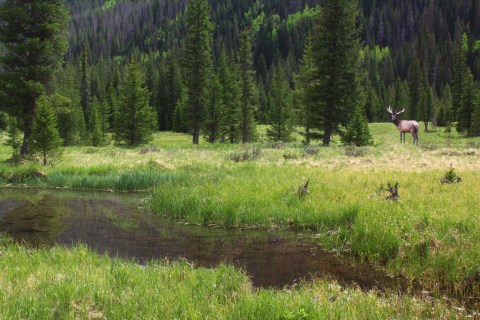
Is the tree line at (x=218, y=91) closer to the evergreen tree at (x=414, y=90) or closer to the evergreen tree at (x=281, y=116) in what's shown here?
the evergreen tree at (x=281, y=116)

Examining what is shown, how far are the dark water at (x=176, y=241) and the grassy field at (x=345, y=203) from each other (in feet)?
2.31

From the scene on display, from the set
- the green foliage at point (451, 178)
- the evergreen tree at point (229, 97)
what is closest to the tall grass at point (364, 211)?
the green foliage at point (451, 178)

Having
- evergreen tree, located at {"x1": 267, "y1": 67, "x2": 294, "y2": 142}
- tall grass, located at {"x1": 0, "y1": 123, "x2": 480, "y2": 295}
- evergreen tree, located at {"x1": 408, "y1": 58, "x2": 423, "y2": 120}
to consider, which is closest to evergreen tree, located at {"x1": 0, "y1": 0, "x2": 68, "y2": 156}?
tall grass, located at {"x1": 0, "y1": 123, "x2": 480, "y2": 295}

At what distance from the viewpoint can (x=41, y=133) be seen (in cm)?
2539

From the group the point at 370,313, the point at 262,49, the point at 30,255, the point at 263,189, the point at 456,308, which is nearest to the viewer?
the point at 370,313

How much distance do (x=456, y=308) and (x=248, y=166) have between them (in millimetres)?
15881

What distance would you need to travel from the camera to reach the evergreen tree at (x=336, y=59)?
3447 centimetres

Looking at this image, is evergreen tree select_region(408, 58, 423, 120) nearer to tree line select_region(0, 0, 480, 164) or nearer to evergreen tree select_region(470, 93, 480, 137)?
tree line select_region(0, 0, 480, 164)

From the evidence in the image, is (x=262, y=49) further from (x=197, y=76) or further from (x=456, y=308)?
(x=456, y=308)

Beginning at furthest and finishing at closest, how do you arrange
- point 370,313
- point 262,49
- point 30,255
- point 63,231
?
point 262,49 < point 63,231 < point 30,255 < point 370,313

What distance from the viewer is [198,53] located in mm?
47500

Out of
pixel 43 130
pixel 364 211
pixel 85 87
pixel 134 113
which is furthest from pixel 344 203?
pixel 85 87

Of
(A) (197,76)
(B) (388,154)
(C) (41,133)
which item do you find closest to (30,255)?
(C) (41,133)

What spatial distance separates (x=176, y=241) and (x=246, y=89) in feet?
152
